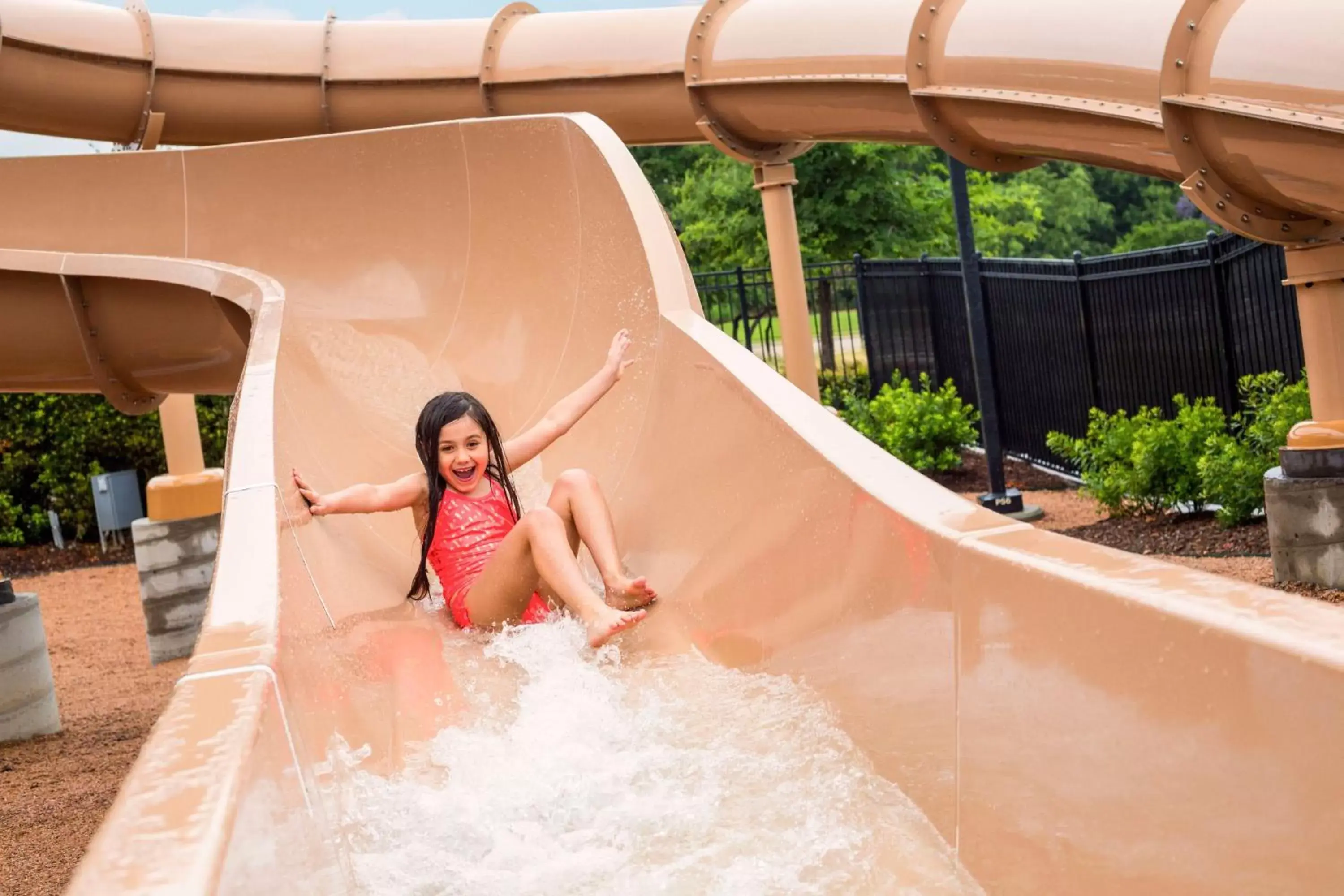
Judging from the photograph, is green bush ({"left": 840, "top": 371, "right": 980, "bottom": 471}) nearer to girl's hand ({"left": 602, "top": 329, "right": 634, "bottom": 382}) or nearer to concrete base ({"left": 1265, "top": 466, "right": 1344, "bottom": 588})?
concrete base ({"left": 1265, "top": 466, "right": 1344, "bottom": 588})

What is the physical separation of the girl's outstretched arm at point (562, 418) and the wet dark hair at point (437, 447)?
0.26 feet

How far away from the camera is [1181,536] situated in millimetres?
6973

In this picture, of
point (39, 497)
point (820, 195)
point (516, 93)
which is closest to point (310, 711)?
point (516, 93)

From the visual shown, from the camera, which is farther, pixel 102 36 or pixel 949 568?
pixel 102 36

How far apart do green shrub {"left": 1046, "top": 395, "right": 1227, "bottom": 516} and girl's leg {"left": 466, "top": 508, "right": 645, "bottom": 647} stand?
4.54 metres

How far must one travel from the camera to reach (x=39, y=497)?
527 inches

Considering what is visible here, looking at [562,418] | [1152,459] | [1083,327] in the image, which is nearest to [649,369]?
[562,418]

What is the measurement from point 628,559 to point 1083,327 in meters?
6.47

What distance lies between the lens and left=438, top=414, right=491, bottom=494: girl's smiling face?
3.98 metres

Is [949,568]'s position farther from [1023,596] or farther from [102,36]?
[102,36]

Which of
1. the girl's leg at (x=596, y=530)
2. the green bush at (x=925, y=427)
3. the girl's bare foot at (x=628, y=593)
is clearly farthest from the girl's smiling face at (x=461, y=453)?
the green bush at (x=925, y=427)

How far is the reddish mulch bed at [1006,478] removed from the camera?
32.4 feet

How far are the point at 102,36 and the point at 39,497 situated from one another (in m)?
6.91

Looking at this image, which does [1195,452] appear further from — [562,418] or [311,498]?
[311,498]
